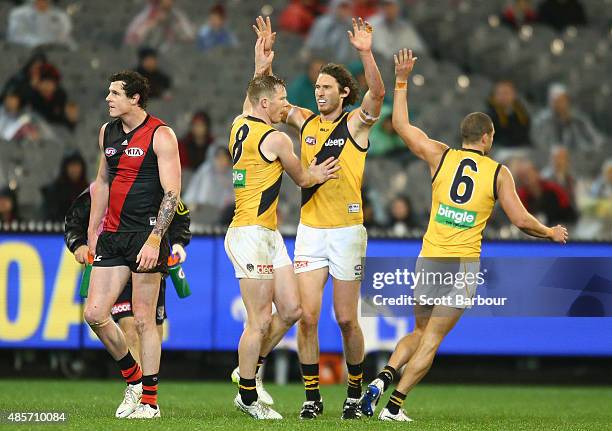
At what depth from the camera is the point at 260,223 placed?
895cm

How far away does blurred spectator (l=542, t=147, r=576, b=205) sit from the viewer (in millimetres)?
16125

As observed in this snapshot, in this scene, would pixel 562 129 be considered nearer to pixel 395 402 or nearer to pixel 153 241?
pixel 395 402

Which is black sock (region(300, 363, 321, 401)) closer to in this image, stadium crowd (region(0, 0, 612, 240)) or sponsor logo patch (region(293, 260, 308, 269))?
sponsor logo patch (region(293, 260, 308, 269))

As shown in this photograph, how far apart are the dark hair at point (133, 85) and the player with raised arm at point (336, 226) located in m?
1.38

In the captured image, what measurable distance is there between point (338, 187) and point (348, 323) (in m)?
1.06

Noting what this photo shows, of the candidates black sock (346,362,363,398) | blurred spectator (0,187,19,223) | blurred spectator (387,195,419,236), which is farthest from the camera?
blurred spectator (387,195,419,236)

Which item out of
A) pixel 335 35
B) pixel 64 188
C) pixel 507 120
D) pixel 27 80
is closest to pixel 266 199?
pixel 64 188

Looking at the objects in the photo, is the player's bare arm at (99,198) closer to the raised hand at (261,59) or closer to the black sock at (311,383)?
the raised hand at (261,59)

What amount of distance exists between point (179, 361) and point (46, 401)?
12.7 feet

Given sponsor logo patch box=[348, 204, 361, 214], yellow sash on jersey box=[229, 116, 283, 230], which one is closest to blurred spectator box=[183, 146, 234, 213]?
sponsor logo patch box=[348, 204, 361, 214]

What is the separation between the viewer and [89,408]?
31.3 ft

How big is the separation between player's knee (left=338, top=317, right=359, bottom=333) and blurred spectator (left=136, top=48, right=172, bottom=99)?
8.52 m

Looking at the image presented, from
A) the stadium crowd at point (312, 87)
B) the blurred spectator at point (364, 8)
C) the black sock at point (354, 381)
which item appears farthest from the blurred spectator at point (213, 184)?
the black sock at point (354, 381)

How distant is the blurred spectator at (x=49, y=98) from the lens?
53.9 feet
